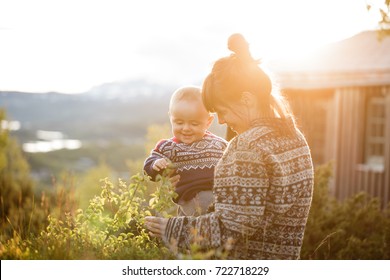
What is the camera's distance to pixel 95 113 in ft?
570

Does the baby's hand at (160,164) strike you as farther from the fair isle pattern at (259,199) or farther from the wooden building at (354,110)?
the wooden building at (354,110)

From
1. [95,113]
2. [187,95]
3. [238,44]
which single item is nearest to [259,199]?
[238,44]

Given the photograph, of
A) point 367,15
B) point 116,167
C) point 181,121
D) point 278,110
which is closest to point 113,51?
point 367,15

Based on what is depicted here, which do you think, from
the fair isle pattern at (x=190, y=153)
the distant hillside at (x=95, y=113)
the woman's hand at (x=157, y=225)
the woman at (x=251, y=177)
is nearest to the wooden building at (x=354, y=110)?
the fair isle pattern at (x=190, y=153)

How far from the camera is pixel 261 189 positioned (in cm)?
279

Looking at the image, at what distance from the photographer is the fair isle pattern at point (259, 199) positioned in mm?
2789

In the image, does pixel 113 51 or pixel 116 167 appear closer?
pixel 113 51

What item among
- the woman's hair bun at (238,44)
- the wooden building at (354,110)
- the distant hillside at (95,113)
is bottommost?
the distant hillside at (95,113)

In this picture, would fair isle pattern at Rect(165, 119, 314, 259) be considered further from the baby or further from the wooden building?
the wooden building

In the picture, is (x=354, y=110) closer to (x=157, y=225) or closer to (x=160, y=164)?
(x=160, y=164)

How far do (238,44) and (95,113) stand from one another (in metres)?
173

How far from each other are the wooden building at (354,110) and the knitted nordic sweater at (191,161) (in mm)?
8020
